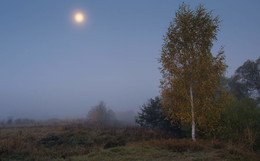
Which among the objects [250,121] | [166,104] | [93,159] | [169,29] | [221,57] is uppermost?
[169,29]

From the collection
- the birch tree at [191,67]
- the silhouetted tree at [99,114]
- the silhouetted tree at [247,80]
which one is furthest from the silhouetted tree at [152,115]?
the silhouetted tree at [99,114]

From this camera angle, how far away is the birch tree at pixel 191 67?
11297mm

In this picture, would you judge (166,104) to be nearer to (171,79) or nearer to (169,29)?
(171,79)

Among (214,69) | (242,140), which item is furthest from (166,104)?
(242,140)

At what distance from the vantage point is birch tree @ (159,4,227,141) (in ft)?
37.1

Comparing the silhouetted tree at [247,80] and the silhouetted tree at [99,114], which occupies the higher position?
the silhouetted tree at [247,80]

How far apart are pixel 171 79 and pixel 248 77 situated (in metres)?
35.5

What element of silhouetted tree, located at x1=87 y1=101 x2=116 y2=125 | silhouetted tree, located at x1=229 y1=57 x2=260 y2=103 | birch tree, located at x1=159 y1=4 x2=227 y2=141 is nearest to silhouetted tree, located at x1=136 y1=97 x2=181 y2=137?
birch tree, located at x1=159 y1=4 x2=227 y2=141

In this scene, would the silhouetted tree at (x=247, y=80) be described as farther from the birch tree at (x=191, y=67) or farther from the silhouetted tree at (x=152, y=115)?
the birch tree at (x=191, y=67)

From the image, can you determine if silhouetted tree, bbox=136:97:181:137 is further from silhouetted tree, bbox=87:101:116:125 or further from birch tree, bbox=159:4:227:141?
silhouetted tree, bbox=87:101:116:125

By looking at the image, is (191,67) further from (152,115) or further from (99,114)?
(99,114)

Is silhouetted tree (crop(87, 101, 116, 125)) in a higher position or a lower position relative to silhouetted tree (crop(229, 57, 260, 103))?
lower

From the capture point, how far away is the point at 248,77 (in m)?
38.1

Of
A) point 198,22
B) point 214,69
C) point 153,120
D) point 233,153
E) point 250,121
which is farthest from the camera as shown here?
point 153,120
